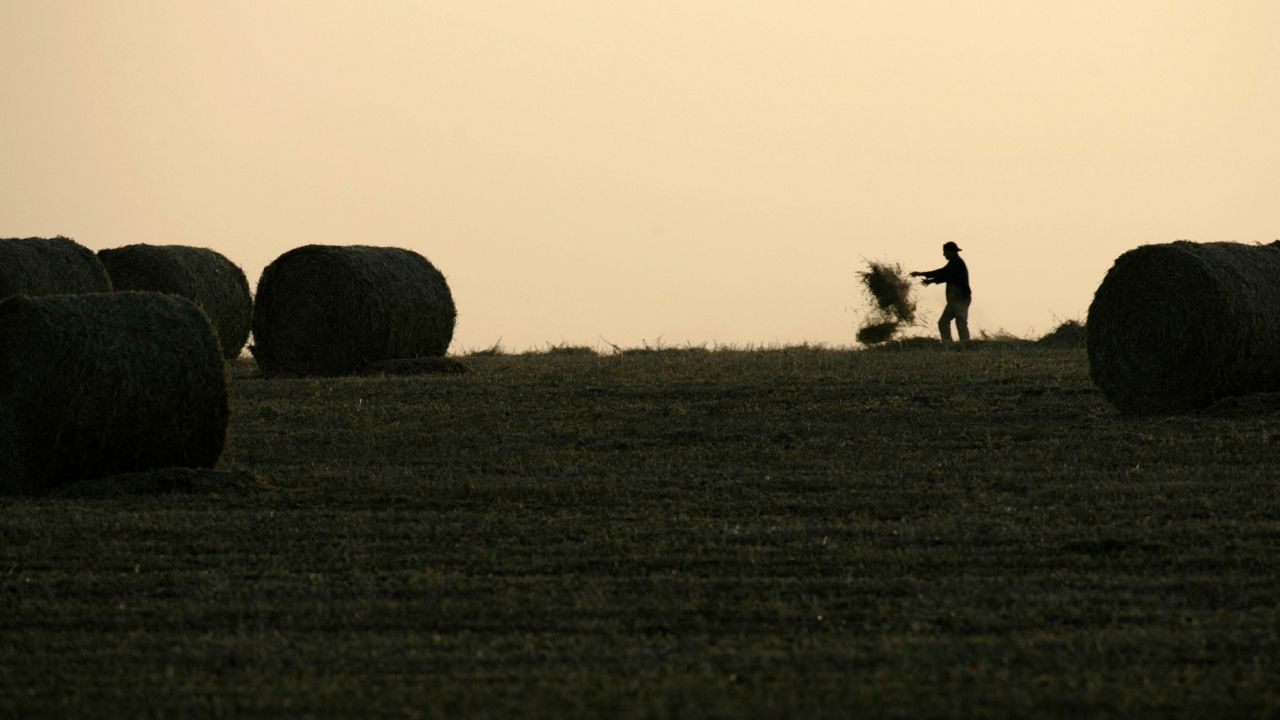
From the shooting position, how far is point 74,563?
10500 mm

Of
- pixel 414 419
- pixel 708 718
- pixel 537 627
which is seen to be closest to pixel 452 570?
pixel 537 627

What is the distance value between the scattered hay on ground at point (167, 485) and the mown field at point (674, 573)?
0.18ft

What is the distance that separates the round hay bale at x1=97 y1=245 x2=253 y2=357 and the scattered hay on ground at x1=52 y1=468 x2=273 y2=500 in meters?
15.5

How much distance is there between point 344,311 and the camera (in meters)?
25.1

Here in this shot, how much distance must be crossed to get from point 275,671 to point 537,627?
1369mm

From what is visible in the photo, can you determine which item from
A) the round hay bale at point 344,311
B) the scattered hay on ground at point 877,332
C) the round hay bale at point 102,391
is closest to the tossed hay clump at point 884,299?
the scattered hay on ground at point 877,332

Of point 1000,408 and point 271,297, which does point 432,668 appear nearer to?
point 1000,408

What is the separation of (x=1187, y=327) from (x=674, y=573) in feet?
32.0

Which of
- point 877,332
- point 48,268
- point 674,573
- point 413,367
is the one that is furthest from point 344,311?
point 674,573

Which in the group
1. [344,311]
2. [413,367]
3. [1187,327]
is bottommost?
[413,367]

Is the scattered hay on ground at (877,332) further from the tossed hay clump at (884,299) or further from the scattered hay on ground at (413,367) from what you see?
the scattered hay on ground at (413,367)

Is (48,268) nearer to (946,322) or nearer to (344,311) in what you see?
(344,311)

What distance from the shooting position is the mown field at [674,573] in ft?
24.7

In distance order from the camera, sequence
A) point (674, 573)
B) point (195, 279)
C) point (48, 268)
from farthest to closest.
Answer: point (195, 279)
point (48, 268)
point (674, 573)
